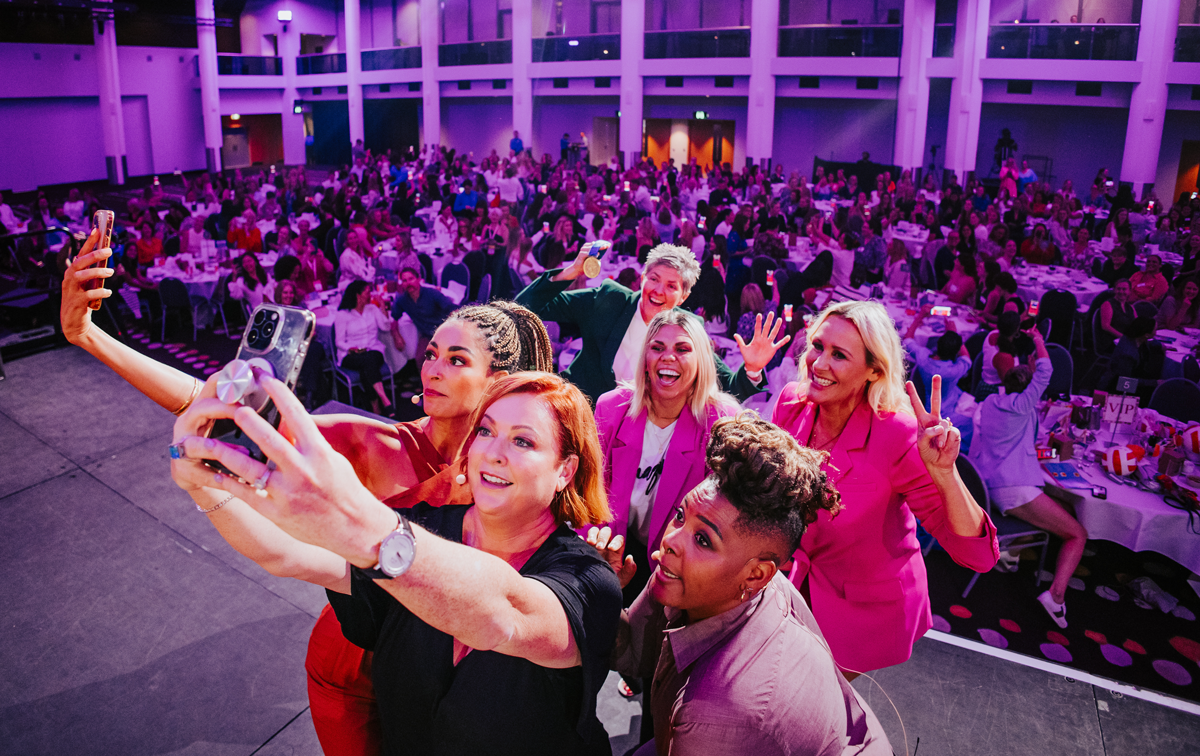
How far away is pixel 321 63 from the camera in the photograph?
2586 cm

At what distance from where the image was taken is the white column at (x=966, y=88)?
15.5 metres

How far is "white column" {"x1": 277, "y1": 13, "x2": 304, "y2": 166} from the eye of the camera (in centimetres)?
2572

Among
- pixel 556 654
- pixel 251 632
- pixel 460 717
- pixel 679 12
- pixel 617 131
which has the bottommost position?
pixel 251 632

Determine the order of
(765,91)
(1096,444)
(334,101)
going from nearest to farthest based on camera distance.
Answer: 1. (1096,444)
2. (765,91)
3. (334,101)

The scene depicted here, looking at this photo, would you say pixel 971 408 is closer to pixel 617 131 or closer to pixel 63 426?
pixel 63 426

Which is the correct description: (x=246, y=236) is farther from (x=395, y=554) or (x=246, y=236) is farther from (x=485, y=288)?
(x=395, y=554)

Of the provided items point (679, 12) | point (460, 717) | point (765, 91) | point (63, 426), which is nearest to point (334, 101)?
point (679, 12)

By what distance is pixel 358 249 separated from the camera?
294 inches

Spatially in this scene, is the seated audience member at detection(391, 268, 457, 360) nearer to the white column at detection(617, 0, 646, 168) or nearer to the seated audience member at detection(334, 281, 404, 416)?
the seated audience member at detection(334, 281, 404, 416)

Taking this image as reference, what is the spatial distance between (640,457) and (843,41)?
54.9 feet

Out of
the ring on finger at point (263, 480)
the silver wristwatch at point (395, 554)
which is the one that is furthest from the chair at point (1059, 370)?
the ring on finger at point (263, 480)

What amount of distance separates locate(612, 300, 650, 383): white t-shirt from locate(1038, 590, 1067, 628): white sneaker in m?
2.32

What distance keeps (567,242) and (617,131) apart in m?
15.9

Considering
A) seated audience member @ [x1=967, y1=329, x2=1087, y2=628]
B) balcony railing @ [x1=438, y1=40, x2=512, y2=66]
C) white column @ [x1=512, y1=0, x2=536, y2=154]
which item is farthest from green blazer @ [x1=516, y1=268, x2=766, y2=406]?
balcony railing @ [x1=438, y1=40, x2=512, y2=66]
